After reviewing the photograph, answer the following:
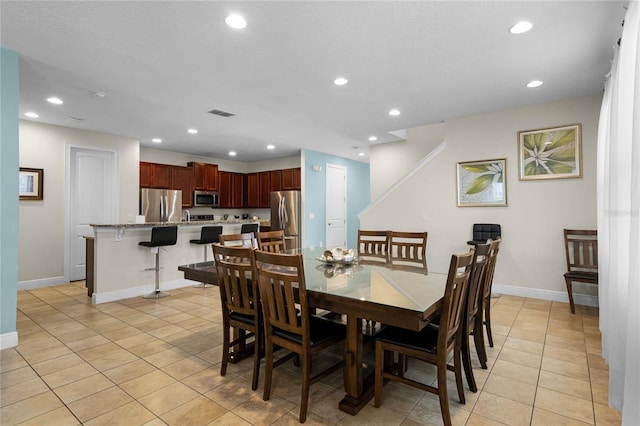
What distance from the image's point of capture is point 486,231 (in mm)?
4449

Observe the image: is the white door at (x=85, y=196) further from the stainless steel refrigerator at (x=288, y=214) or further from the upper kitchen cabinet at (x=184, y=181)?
the stainless steel refrigerator at (x=288, y=214)

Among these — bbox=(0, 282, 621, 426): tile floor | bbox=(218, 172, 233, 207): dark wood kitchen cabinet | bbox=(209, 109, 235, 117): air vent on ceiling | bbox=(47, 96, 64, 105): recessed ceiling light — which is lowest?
bbox=(0, 282, 621, 426): tile floor

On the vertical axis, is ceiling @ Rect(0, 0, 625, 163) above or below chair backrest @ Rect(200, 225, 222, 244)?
above

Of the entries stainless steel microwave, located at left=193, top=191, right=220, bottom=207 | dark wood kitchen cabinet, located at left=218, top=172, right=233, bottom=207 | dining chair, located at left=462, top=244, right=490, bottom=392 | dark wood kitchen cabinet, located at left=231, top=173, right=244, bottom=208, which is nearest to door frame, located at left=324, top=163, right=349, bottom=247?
dark wood kitchen cabinet, located at left=231, top=173, right=244, bottom=208

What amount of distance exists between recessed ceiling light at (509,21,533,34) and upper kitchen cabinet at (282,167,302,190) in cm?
536

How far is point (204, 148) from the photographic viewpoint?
22.6 feet

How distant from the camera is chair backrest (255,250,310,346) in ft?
5.79

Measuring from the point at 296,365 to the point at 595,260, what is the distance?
3.66m

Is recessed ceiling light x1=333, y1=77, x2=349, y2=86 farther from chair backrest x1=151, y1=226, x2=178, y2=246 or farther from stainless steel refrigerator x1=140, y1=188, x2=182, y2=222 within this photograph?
stainless steel refrigerator x1=140, y1=188, x2=182, y2=222

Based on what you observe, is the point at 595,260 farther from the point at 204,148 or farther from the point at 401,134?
the point at 204,148

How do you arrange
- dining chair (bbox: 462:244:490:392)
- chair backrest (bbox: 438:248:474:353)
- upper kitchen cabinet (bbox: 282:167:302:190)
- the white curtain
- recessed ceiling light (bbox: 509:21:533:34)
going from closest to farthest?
1. the white curtain
2. chair backrest (bbox: 438:248:474:353)
3. dining chair (bbox: 462:244:490:392)
4. recessed ceiling light (bbox: 509:21:533:34)
5. upper kitchen cabinet (bbox: 282:167:302:190)

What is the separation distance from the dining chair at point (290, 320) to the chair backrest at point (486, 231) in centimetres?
321

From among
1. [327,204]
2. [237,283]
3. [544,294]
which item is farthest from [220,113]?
[544,294]

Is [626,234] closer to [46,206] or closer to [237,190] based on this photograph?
[46,206]
